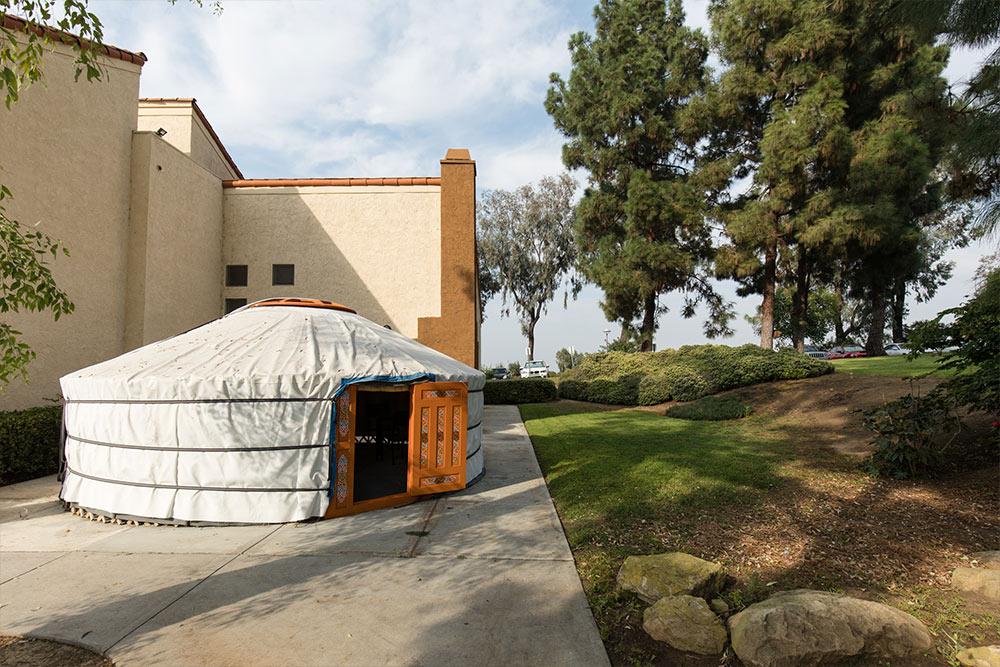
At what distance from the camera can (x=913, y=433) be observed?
5621 mm

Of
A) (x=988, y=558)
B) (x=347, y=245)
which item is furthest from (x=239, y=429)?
(x=347, y=245)

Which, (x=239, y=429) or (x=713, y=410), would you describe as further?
(x=713, y=410)

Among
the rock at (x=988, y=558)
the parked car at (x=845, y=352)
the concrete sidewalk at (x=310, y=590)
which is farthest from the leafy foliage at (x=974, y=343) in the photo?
the parked car at (x=845, y=352)

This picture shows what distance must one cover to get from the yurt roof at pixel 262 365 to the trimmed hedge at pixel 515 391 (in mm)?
10393

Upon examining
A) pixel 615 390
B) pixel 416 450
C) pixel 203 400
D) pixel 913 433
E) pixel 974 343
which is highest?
pixel 974 343

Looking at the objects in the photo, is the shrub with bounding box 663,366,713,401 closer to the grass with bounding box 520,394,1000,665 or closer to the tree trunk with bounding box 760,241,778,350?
the tree trunk with bounding box 760,241,778,350

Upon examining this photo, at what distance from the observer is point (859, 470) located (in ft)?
20.8

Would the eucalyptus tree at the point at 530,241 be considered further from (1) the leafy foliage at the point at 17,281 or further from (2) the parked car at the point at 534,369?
(1) the leafy foliage at the point at 17,281

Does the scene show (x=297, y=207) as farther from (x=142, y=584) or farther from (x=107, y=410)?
(x=142, y=584)

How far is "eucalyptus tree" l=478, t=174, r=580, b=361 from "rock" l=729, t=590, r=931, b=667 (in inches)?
1065

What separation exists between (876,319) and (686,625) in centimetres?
2488

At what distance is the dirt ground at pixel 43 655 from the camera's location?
2742 millimetres

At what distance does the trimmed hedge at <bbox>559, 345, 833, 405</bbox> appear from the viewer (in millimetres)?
13648

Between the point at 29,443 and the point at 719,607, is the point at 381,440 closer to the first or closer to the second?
the point at 29,443
